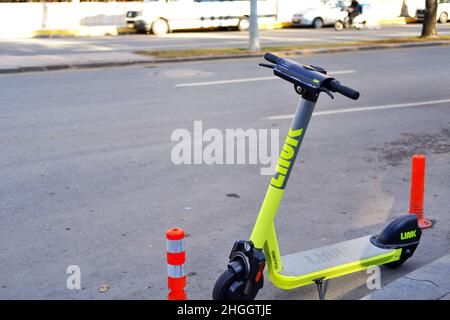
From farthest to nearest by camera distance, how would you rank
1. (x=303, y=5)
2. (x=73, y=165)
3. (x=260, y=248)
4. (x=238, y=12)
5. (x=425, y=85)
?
(x=303, y=5), (x=238, y=12), (x=425, y=85), (x=73, y=165), (x=260, y=248)

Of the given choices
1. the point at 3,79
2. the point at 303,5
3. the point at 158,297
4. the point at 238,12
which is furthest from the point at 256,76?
the point at 303,5

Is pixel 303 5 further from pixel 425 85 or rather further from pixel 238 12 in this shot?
pixel 425 85

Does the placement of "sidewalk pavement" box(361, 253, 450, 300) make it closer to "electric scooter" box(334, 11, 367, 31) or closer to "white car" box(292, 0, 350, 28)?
"electric scooter" box(334, 11, 367, 31)

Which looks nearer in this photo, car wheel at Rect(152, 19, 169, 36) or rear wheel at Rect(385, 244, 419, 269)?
rear wheel at Rect(385, 244, 419, 269)

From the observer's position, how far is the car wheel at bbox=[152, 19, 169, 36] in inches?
1014

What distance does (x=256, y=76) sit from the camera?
13.7 meters

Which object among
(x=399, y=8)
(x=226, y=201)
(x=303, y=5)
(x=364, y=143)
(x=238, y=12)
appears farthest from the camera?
(x=399, y=8)

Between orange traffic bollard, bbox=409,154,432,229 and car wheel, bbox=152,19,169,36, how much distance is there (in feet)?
70.8

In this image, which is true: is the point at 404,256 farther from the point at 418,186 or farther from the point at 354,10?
the point at 354,10

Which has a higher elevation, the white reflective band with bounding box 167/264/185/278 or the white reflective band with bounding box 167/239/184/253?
the white reflective band with bounding box 167/239/184/253

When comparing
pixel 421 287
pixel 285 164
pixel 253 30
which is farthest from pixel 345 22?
pixel 285 164

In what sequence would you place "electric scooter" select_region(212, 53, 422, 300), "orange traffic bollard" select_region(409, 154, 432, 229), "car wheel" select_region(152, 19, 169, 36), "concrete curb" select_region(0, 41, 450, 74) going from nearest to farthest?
"electric scooter" select_region(212, 53, 422, 300)
"orange traffic bollard" select_region(409, 154, 432, 229)
"concrete curb" select_region(0, 41, 450, 74)
"car wheel" select_region(152, 19, 169, 36)

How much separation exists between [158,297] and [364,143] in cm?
470

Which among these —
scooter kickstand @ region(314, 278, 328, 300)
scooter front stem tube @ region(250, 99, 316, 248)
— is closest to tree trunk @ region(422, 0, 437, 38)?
scooter kickstand @ region(314, 278, 328, 300)
